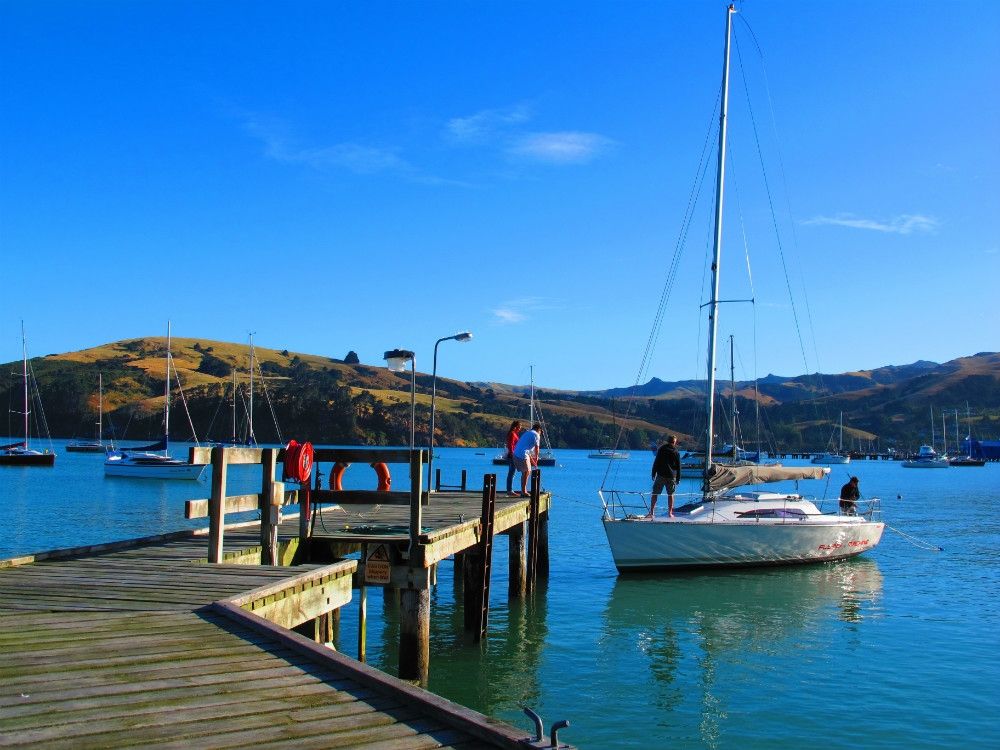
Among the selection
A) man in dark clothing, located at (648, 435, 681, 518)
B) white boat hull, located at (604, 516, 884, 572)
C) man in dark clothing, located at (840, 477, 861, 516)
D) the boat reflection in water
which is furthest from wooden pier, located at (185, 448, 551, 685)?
man in dark clothing, located at (840, 477, 861, 516)

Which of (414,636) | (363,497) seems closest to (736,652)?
(414,636)

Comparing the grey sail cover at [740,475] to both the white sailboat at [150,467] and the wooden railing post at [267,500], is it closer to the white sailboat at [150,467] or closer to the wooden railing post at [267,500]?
the wooden railing post at [267,500]

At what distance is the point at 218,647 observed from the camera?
724 cm

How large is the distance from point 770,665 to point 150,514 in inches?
1432

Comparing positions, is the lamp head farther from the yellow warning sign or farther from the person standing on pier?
the yellow warning sign

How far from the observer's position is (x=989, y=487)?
88.8 meters

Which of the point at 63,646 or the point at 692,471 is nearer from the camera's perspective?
the point at 63,646

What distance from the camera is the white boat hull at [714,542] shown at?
23.2 metres

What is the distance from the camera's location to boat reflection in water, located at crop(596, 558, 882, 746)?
1330 cm

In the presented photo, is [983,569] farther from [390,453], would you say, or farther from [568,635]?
[390,453]

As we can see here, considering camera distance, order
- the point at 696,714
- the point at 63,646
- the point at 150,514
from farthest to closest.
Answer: the point at 150,514, the point at 696,714, the point at 63,646

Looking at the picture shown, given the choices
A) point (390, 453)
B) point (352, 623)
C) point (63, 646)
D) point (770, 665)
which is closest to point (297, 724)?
point (63, 646)

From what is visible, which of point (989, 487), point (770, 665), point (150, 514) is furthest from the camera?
point (989, 487)

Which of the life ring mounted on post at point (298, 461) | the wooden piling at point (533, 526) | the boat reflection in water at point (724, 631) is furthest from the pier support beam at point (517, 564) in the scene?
the life ring mounted on post at point (298, 461)
